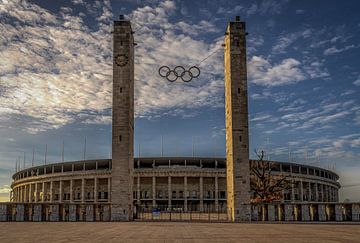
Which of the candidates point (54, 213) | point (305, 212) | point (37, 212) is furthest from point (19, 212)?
point (305, 212)

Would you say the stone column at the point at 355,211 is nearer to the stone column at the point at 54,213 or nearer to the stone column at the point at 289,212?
the stone column at the point at 289,212

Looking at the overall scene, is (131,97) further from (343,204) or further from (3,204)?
(343,204)

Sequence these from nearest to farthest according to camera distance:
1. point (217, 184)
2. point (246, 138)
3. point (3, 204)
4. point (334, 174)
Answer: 1. point (3, 204)
2. point (246, 138)
3. point (217, 184)
4. point (334, 174)

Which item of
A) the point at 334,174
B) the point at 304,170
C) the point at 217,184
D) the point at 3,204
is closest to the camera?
the point at 3,204

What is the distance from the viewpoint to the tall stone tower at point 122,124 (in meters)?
48.2

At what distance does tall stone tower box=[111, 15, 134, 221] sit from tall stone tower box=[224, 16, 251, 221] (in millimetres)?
11991

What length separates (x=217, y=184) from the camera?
103875 mm

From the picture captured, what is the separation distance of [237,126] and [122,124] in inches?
535

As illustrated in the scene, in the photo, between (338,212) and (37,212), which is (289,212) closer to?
(338,212)

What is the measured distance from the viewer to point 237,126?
49.1 metres

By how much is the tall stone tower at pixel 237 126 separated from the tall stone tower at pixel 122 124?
1199 centimetres

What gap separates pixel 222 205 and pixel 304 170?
3166 centimetres

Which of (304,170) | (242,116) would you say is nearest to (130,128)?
A: (242,116)

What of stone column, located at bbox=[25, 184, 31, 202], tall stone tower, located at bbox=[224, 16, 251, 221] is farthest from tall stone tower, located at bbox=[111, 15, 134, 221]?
stone column, located at bbox=[25, 184, 31, 202]
